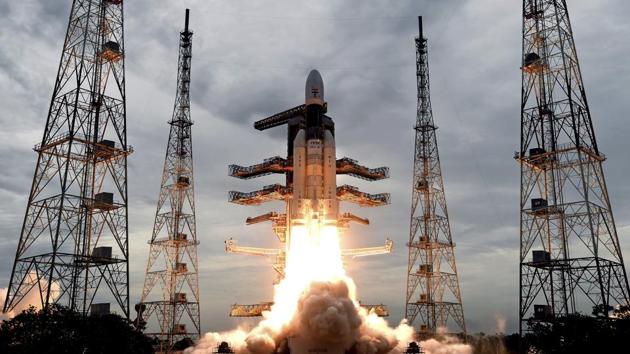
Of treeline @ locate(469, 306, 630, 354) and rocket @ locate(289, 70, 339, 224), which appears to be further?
rocket @ locate(289, 70, 339, 224)

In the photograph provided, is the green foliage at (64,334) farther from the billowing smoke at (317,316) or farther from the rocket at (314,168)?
the rocket at (314,168)

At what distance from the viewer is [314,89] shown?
71.8 metres

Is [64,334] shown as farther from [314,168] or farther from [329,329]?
[314,168]

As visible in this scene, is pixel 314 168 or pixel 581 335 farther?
pixel 314 168

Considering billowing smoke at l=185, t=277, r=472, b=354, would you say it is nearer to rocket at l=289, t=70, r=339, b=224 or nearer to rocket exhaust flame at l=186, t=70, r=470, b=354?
rocket exhaust flame at l=186, t=70, r=470, b=354

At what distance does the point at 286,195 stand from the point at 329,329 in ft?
94.3

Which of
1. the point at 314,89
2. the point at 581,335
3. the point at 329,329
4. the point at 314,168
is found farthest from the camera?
the point at 314,89

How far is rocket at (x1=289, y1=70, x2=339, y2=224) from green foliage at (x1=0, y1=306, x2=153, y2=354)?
19.9 metres

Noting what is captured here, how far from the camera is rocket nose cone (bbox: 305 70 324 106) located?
71.6 meters

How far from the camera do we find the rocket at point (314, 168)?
221 ft

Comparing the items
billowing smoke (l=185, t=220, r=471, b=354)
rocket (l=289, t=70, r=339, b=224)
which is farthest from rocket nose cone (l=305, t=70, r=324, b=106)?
billowing smoke (l=185, t=220, r=471, b=354)

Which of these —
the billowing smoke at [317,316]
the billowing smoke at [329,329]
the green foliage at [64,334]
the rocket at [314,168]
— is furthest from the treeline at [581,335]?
the green foliage at [64,334]

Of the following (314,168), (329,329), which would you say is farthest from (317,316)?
(314,168)

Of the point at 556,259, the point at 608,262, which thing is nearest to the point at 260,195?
the point at 556,259
